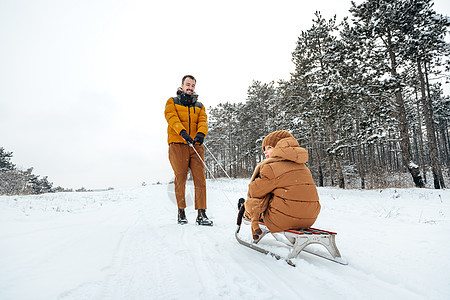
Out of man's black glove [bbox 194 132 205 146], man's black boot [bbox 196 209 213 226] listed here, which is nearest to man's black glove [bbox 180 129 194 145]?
man's black glove [bbox 194 132 205 146]

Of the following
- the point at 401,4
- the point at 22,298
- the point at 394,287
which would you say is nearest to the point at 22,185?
the point at 22,298

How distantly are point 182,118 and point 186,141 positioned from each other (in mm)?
603

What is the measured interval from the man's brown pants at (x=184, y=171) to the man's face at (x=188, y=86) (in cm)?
111

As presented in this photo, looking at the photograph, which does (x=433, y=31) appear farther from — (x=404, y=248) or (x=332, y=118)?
(x=404, y=248)

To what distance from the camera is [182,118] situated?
4.18 m

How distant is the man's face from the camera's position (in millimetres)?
4246

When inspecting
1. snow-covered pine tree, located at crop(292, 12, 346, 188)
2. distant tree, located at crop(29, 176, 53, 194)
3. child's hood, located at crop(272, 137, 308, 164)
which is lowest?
distant tree, located at crop(29, 176, 53, 194)

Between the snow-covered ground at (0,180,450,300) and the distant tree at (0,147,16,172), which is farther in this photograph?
the distant tree at (0,147,16,172)

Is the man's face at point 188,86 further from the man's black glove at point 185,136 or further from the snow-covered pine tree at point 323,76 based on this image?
the snow-covered pine tree at point 323,76

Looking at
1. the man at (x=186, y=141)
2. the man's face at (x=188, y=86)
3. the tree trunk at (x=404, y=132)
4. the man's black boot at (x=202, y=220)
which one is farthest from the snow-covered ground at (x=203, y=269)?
the tree trunk at (x=404, y=132)

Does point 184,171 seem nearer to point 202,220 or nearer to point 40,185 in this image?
point 202,220

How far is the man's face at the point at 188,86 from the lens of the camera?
425 centimetres

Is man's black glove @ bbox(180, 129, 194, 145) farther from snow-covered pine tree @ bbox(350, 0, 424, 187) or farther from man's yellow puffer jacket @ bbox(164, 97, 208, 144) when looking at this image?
snow-covered pine tree @ bbox(350, 0, 424, 187)

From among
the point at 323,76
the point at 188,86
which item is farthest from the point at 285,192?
the point at 323,76
